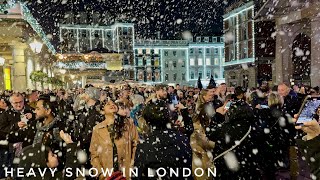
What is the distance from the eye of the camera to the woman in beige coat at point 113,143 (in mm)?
4668

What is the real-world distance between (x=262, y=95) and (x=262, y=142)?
3.39 meters

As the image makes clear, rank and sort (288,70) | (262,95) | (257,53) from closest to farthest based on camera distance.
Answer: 1. (262,95)
2. (288,70)
3. (257,53)

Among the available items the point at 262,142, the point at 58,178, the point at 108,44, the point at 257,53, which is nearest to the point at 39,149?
the point at 58,178

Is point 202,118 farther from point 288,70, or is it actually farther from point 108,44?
point 108,44

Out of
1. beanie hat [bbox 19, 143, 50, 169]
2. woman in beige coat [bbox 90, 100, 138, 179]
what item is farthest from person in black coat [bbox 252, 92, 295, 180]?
beanie hat [bbox 19, 143, 50, 169]

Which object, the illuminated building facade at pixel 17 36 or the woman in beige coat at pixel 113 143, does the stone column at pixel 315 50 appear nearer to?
the illuminated building facade at pixel 17 36

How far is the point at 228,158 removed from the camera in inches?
177

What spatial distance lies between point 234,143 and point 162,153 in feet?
4.02

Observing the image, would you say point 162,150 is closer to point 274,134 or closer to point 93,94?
point 274,134

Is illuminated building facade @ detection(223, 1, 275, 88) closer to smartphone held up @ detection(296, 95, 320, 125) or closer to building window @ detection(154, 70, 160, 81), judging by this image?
building window @ detection(154, 70, 160, 81)

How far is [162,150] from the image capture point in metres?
3.48

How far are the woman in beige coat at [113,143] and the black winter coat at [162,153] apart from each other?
1.16 metres

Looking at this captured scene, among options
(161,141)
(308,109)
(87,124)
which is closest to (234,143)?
(308,109)

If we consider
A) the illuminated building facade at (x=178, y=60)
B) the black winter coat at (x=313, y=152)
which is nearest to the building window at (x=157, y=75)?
the illuminated building facade at (x=178, y=60)
